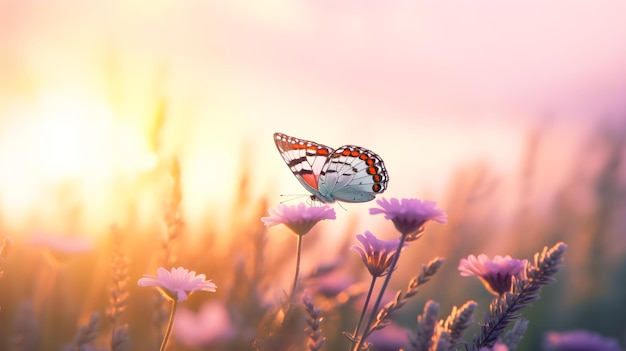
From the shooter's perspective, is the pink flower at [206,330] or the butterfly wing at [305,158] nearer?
the pink flower at [206,330]

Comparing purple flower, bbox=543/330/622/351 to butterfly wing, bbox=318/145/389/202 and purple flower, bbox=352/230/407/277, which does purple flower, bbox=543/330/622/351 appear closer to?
butterfly wing, bbox=318/145/389/202

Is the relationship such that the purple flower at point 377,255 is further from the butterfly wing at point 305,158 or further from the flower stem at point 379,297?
the butterfly wing at point 305,158

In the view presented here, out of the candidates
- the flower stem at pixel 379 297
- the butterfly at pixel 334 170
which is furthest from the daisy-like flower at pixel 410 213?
the butterfly at pixel 334 170

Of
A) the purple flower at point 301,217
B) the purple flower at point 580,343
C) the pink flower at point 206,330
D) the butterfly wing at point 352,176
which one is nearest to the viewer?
the pink flower at point 206,330

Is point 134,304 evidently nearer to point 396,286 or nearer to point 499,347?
point 396,286

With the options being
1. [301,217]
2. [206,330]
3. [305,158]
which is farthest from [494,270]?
[305,158]

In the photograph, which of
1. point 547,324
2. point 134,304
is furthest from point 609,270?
point 134,304

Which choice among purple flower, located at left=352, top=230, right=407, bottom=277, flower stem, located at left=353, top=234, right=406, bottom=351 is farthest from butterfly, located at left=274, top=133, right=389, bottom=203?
flower stem, located at left=353, top=234, right=406, bottom=351
